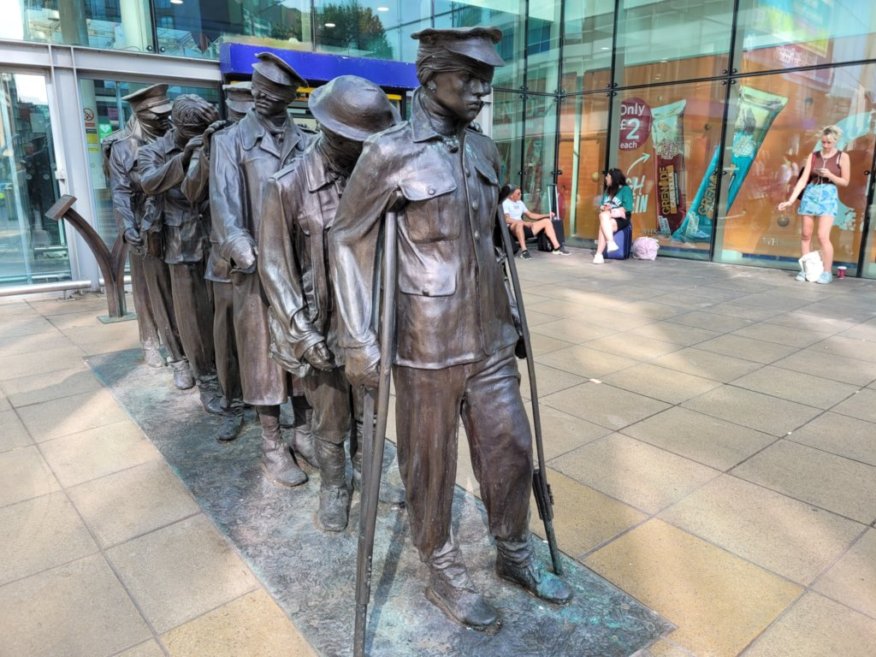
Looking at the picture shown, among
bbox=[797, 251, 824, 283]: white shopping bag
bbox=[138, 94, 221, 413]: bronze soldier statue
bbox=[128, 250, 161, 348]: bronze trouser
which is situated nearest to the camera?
bbox=[138, 94, 221, 413]: bronze soldier statue

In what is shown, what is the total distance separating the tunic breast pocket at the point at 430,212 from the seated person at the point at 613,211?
9.61 m

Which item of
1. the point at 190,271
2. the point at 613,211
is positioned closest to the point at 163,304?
the point at 190,271

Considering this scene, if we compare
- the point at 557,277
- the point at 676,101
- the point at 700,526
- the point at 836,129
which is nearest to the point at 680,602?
the point at 700,526

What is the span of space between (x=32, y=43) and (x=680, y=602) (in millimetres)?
9039

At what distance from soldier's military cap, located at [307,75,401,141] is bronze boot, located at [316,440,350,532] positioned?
141 centimetres

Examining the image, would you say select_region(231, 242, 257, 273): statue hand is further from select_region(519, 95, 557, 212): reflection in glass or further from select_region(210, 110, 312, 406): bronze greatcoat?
select_region(519, 95, 557, 212): reflection in glass

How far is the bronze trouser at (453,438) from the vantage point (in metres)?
2.31

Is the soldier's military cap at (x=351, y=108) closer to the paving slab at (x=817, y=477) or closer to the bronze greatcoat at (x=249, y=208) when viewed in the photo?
the bronze greatcoat at (x=249, y=208)

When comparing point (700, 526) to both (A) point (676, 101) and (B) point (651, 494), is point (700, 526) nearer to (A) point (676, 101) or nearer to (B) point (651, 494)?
(B) point (651, 494)

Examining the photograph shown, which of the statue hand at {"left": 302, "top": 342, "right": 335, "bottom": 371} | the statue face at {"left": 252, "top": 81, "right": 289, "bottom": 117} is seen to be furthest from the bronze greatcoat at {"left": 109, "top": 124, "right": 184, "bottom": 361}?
the statue hand at {"left": 302, "top": 342, "right": 335, "bottom": 371}

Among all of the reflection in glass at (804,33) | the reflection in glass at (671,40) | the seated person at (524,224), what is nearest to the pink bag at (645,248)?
the seated person at (524,224)

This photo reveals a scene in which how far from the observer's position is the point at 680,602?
2607 mm

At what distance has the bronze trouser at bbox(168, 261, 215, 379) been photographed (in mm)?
4645

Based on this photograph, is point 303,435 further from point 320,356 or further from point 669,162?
point 669,162
